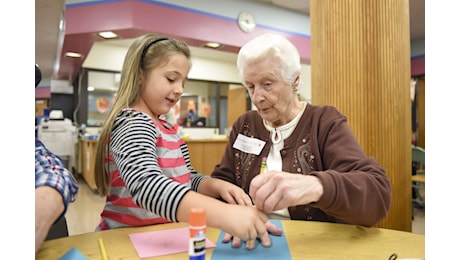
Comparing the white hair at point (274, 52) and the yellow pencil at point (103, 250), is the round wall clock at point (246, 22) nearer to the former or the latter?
the white hair at point (274, 52)

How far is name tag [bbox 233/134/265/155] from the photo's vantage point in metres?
Result: 1.25

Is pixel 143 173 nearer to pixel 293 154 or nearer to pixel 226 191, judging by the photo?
pixel 226 191

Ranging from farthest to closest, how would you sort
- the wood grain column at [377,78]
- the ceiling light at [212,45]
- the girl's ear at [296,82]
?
the ceiling light at [212,45] < the wood grain column at [377,78] < the girl's ear at [296,82]

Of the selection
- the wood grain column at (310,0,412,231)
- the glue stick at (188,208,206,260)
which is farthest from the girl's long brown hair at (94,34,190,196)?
the wood grain column at (310,0,412,231)

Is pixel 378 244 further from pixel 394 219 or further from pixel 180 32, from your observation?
pixel 180 32

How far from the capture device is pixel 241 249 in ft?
2.42

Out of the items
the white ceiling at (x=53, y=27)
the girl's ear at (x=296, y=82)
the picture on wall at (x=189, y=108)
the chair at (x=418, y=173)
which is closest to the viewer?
the girl's ear at (x=296, y=82)

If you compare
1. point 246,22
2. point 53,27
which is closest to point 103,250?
point 53,27

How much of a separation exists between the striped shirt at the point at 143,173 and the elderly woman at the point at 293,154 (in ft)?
0.64

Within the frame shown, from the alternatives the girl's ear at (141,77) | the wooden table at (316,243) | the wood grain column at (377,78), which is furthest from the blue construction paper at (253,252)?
the wood grain column at (377,78)

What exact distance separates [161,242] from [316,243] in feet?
1.21

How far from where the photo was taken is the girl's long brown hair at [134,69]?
3.20ft

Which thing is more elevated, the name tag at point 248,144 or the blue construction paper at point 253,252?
the name tag at point 248,144
